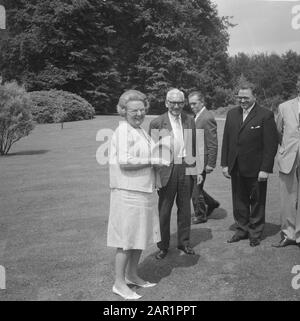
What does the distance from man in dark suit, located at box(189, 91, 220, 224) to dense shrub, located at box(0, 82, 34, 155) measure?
400 inches

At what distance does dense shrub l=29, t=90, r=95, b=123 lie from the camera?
29.2 m

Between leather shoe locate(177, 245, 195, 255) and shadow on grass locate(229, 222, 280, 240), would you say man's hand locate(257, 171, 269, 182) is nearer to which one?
shadow on grass locate(229, 222, 280, 240)

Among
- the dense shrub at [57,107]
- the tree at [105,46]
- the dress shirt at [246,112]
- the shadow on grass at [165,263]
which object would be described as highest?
the tree at [105,46]

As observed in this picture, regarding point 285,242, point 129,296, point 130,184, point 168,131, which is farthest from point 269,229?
point 130,184

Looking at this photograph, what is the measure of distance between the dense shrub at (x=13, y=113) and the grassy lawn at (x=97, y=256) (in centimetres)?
556

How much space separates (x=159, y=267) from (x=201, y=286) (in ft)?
2.52

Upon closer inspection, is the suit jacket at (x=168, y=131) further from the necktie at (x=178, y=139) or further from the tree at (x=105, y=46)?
the tree at (x=105, y=46)

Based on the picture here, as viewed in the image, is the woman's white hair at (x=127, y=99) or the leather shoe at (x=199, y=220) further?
the leather shoe at (x=199, y=220)

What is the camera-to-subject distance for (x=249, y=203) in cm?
638

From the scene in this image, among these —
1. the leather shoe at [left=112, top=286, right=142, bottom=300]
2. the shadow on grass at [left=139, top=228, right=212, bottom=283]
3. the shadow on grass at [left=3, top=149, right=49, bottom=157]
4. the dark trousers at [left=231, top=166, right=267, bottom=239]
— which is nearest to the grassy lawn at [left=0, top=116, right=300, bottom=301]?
the shadow on grass at [left=139, top=228, right=212, bottom=283]

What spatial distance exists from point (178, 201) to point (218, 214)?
2.48 metres

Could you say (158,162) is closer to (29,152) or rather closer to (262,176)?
(262,176)

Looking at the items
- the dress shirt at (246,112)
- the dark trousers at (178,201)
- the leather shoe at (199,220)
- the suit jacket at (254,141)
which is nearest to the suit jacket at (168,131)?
the dark trousers at (178,201)

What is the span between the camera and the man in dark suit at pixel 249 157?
6035 millimetres
